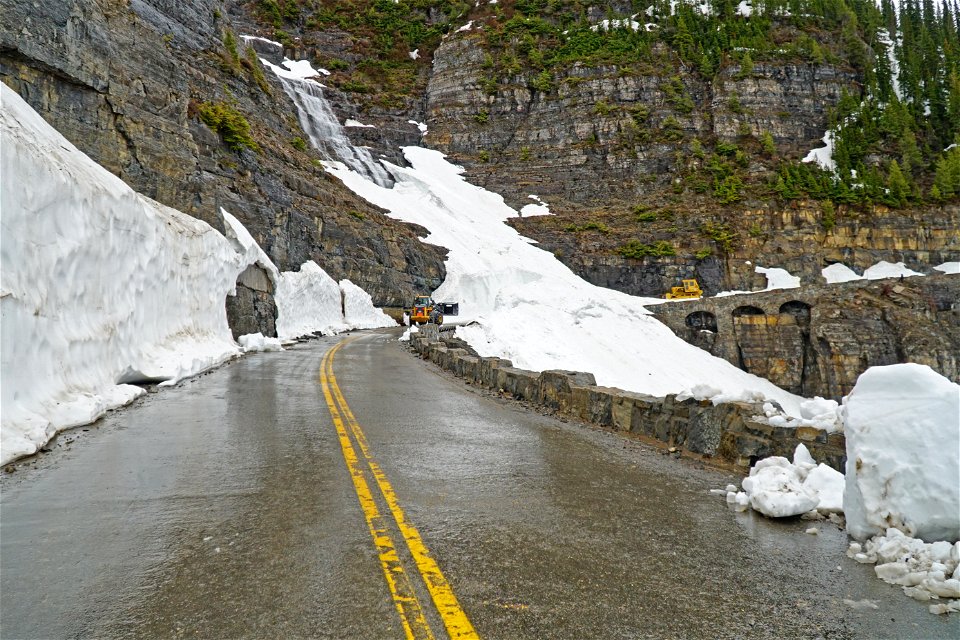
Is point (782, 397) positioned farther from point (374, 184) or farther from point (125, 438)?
point (374, 184)

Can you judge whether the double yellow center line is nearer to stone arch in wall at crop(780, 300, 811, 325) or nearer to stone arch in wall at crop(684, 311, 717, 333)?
stone arch in wall at crop(684, 311, 717, 333)

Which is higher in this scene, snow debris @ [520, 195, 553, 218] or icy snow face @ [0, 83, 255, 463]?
snow debris @ [520, 195, 553, 218]

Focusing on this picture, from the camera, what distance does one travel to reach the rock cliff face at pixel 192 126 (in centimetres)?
1636

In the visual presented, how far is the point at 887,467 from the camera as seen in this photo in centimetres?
404

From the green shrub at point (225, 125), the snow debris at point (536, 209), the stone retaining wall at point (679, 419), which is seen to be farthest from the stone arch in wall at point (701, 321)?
the stone retaining wall at point (679, 419)

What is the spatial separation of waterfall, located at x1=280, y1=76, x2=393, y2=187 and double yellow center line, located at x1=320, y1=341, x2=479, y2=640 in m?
72.7

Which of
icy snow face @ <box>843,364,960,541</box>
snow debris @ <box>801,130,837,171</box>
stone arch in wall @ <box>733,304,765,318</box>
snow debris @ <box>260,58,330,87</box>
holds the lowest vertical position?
icy snow face @ <box>843,364,960,541</box>

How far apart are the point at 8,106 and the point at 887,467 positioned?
14343mm

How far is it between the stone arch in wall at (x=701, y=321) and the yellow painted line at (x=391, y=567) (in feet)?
163

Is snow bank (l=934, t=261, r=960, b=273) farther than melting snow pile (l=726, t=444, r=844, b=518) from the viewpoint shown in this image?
Yes

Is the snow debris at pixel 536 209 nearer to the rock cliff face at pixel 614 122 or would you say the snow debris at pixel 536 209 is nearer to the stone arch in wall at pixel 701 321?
the rock cliff face at pixel 614 122

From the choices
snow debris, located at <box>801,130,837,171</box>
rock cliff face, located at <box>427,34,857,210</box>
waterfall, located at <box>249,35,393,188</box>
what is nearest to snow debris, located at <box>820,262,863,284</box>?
snow debris, located at <box>801,130,837,171</box>

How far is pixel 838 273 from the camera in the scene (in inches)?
2469

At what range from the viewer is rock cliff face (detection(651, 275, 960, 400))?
154 feet
